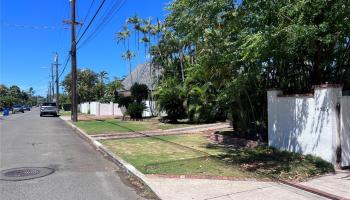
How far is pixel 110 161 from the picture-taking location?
40.2 ft

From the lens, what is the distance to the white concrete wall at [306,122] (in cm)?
988

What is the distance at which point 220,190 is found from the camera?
806 centimetres

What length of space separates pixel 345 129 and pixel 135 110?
23697 millimetres

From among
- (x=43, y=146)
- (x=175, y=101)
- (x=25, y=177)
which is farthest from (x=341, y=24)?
(x=175, y=101)

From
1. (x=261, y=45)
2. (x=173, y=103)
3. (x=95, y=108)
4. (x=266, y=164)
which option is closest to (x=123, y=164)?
(x=266, y=164)

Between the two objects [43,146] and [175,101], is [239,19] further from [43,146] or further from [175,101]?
[175,101]

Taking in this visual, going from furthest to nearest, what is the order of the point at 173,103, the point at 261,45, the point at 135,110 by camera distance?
1. the point at 135,110
2. the point at 173,103
3. the point at 261,45

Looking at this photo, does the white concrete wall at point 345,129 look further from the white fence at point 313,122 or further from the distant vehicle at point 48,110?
the distant vehicle at point 48,110

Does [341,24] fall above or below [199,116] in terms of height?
above

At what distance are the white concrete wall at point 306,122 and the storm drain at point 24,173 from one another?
6.25 meters

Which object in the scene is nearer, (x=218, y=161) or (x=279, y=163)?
(x=279, y=163)

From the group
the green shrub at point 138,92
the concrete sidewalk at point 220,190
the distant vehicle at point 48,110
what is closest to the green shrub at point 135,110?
the green shrub at point 138,92

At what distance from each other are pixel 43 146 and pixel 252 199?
10418 mm

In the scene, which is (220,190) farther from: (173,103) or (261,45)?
(173,103)
